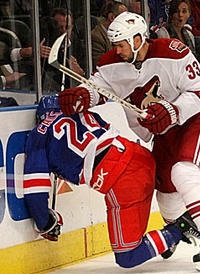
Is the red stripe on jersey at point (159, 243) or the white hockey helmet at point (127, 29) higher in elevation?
the white hockey helmet at point (127, 29)

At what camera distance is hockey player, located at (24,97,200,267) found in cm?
477

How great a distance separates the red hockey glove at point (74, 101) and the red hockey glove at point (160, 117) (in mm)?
311

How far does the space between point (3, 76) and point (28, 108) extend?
267 millimetres

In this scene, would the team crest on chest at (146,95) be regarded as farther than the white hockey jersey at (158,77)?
Yes

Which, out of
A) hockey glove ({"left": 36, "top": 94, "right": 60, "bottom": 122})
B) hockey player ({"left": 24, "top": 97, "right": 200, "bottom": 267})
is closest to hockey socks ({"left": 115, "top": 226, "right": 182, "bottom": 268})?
hockey player ({"left": 24, "top": 97, "right": 200, "bottom": 267})

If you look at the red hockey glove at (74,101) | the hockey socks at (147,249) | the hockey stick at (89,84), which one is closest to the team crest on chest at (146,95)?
the hockey stick at (89,84)

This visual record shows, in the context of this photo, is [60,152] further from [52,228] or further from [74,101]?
[52,228]

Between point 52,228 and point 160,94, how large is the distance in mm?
766

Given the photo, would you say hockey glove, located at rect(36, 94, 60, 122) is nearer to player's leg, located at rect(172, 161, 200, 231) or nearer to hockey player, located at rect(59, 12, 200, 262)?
hockey player, located at rect(59, 12, 200, 262)

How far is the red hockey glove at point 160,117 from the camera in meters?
4.64

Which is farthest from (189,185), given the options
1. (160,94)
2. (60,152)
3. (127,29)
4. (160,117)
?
(127,29)

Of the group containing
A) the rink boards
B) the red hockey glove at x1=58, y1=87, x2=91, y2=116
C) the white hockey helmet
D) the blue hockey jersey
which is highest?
the white hockey helmet

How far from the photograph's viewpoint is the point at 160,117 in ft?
15.2

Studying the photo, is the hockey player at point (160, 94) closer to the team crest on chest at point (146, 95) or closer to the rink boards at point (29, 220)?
the team crest on chest at point (146, 95)
